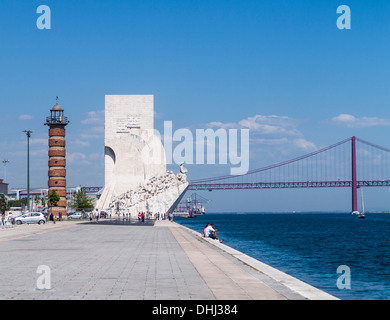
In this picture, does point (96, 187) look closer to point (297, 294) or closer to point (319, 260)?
point (319, 260)

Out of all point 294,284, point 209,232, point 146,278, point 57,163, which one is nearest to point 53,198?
point 57,163

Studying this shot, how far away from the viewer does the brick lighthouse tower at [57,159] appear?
70438 mm

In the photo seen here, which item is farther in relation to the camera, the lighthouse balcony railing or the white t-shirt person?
the lighthouse balcony railing

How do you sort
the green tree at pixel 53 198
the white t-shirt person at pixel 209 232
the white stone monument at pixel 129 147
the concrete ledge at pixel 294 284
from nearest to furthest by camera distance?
the concrete ledge at pixel 294 284
the white t-shirt person at pixel 209 232
the green tree at pixel 53 198
the white stone monument at pixel 129 147

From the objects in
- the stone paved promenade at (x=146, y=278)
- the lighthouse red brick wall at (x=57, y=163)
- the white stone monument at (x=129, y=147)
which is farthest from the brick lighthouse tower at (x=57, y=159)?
the stone paved promenade at (x=146, y=278)

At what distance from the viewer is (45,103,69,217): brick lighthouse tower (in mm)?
70438

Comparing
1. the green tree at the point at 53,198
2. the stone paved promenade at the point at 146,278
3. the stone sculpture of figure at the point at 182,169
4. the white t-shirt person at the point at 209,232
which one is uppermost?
the stone sculpture of figure at the point at 182,169

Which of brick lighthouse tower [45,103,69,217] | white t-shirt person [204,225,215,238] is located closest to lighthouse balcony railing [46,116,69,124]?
brick lighthouse tower [45,103,69,217]

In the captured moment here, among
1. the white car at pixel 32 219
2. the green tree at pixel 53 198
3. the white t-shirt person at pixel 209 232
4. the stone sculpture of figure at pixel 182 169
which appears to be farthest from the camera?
the stone sculpture of figure at pixel 182 169

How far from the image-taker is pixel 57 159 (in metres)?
70.6

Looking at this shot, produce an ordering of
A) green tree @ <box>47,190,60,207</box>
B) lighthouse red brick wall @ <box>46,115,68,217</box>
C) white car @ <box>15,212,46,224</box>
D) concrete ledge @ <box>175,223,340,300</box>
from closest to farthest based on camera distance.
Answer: concrete ledge @ <box>175,223,340,300</box> → white car @ <box>15,212,46,224</box> → green tree @ <box>47,190,60,207</box> → lighthouse red brick wall @ <box>46,115,68,217</box>

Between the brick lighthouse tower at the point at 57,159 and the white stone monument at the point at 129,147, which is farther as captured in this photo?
the white stone monument at the point at 129,147

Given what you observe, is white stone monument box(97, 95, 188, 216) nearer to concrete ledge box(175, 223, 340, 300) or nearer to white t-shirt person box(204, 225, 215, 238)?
white t-shirt person box(204, 225, 215, 238)

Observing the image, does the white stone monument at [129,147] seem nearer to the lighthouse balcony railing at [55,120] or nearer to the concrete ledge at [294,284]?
the lighthouse balcony railing at [55,120]
